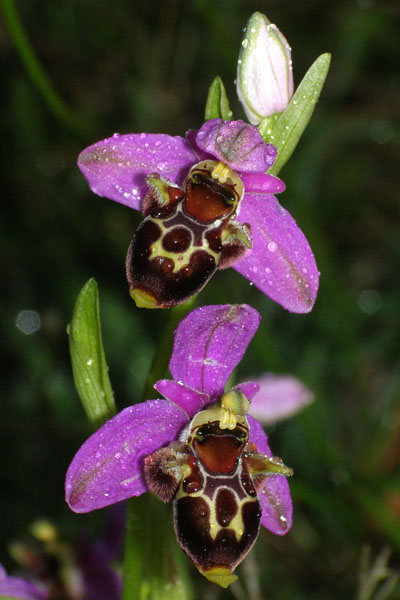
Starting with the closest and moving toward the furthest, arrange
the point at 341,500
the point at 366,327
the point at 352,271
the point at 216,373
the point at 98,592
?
1. the point at 216,373
2. the point at 98,592
3. the point at 341,500
4. the point at 366,327
5. the point at 352,271

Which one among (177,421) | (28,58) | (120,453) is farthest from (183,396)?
(28,58)

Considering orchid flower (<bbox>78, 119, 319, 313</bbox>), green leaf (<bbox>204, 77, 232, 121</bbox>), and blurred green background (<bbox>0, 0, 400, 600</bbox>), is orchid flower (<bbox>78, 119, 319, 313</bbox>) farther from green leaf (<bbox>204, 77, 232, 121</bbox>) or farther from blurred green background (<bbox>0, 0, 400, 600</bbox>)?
blurred green background (<bbox>0, 0, 400, 600</bbox>)

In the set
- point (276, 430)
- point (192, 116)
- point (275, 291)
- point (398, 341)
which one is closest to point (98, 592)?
point (275, 291)

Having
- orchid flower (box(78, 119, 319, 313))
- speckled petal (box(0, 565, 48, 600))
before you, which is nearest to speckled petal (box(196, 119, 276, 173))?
orchid flower (box(78, 119, 319, 313))

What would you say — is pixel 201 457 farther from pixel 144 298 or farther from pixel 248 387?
pixel 144 298

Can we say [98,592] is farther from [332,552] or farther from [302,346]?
[302,346]

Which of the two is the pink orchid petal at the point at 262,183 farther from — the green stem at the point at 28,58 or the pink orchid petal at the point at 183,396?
the green stem at the point at 28,58

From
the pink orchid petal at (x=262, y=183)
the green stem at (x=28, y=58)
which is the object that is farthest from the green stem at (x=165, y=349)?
the green stem at (x=28, y=58)
